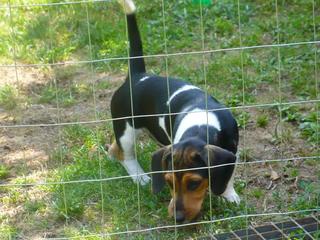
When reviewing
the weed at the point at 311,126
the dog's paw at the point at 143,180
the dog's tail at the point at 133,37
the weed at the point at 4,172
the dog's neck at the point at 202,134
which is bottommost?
the dog's paw at the point at 143,180

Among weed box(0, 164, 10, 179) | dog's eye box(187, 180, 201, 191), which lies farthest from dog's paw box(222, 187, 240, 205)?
weed box(0, 164, 10, 179)

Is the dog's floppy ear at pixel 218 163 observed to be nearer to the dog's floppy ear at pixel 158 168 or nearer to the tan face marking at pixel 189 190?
the tan face marking at pixel 189 190

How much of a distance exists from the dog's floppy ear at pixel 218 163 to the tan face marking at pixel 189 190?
58mm

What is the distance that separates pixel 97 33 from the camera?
26.0 feet

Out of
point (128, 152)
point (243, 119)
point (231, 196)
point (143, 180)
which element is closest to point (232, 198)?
point (231, 196)

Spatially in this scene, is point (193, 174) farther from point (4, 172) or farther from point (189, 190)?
point (4, 172)

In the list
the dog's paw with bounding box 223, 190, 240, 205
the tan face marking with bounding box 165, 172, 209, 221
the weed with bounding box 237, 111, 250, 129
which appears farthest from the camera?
the weed with bounding box 237, 111, 250, 129

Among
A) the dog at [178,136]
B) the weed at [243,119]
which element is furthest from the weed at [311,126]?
the dog at [178,136]

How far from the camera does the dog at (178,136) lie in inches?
175

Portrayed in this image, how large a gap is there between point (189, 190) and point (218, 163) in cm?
24

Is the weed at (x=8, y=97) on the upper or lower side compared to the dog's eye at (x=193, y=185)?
upper

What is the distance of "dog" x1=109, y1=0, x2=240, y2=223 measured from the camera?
4.43 meters

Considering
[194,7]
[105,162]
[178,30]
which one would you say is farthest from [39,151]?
[194,7]

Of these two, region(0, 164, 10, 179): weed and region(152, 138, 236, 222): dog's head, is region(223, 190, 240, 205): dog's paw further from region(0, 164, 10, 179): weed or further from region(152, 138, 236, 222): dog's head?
region(0, 164, 10, 179): weed
